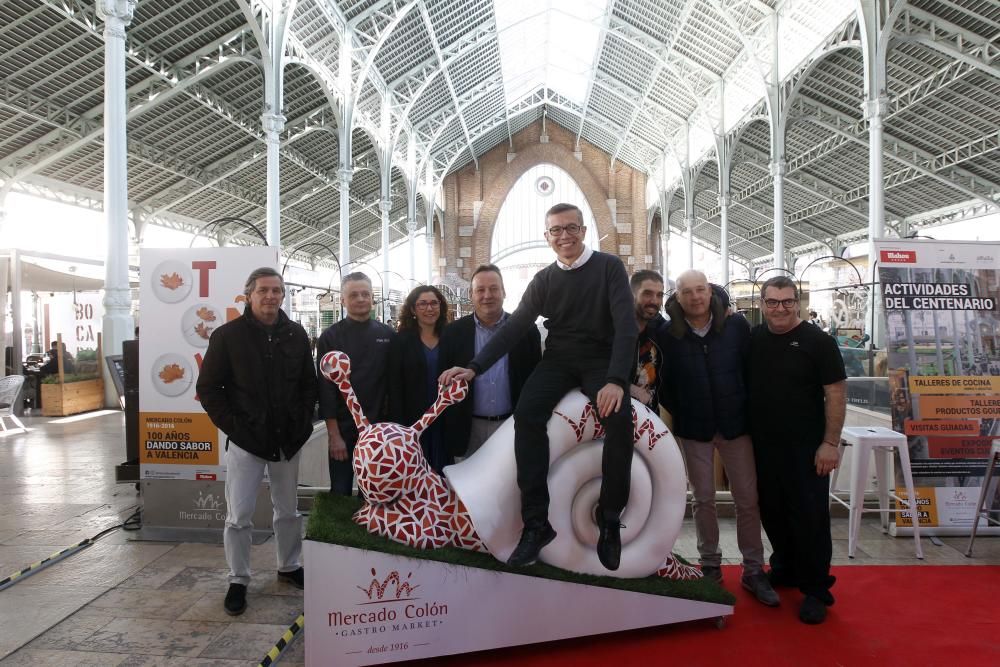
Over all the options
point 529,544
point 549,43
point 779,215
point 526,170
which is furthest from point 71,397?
point 526,170

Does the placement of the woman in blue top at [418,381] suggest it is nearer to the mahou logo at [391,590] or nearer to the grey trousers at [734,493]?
the mahou logo at [391,590]

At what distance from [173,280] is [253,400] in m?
1.63

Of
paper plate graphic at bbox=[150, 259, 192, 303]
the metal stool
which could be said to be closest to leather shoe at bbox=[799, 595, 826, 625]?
the metal stool

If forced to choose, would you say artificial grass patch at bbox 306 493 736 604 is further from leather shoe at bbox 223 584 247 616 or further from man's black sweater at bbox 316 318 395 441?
leather shoe at bbox 223 584 247 616

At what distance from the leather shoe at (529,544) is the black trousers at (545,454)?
0.03 meters

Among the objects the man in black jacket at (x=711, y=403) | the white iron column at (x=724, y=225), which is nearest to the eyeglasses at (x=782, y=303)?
the man in black jacket at (x=711, y=403)

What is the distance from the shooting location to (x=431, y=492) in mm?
2561

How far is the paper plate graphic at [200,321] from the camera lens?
4188mm

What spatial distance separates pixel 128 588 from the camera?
3.36 m

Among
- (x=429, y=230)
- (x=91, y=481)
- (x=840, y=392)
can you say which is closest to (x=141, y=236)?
(x=429, y=230)

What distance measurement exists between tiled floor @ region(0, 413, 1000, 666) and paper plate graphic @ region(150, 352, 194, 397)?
1061mm

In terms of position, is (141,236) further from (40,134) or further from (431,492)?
(431,492)

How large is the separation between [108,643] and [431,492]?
1.69 m

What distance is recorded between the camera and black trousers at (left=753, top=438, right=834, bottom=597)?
2979mm
